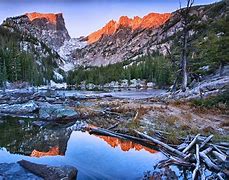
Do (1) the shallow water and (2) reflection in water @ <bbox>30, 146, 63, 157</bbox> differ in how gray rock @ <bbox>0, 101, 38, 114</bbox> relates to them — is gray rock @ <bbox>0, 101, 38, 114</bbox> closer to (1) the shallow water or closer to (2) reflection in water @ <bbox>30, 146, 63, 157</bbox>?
(1) the shallow water

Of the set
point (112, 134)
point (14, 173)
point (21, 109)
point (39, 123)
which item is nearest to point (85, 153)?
point (112, 134)

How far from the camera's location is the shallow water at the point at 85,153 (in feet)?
41.1

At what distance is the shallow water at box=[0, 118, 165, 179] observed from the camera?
41.1 ft

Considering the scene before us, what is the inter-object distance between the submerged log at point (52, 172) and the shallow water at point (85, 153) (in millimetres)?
783

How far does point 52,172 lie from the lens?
33.7ft

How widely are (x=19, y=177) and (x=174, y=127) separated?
37.8 feet

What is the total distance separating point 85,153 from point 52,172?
17.1 feet

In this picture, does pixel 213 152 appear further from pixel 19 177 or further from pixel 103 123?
pixel 103 123

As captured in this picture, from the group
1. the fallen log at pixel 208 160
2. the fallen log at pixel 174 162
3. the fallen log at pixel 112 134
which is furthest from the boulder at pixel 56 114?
the fallen log at pixel 208 160

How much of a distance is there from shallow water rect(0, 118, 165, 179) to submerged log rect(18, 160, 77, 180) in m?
0.78

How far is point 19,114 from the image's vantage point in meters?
29.6

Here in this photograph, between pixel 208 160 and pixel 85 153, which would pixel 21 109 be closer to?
pixel 85 153

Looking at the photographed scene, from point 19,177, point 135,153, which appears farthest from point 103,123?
point 19,177

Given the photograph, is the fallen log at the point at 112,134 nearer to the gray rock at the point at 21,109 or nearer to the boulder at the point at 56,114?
the boulder at the point at 56,114
